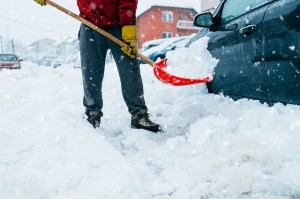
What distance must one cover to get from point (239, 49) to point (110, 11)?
130 centimetres

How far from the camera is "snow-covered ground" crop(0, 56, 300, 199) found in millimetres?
1708

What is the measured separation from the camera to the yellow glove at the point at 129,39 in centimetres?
299

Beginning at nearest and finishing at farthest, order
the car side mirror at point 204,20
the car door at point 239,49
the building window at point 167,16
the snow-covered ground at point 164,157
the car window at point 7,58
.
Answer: the snow-covered ground at point 164,157, the car door at point 239,49, the car side mirror at point 204,20, the car window at point 7,58, the building window at point 167,16

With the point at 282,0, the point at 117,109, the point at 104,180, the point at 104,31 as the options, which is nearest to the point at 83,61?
the point at 104,31

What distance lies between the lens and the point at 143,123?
9.98ft

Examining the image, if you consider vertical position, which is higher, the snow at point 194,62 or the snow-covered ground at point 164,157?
the snow at point 194,62

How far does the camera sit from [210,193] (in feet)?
5.57

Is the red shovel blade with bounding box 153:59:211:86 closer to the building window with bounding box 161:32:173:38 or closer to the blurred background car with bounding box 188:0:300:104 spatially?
the blurred background car with bounding box 188:0:300:104

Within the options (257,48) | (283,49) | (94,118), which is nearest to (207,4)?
(94,118)

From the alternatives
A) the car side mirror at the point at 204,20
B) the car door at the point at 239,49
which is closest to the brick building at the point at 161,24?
the car side mirror at the point at 204,20

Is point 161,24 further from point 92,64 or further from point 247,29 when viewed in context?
point 247,29

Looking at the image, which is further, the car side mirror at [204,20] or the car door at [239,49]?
the car side mirror at [204,20]

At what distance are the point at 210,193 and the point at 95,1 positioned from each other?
7.14 feet

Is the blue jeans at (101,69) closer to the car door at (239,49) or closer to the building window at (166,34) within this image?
the car door at (239,49)
